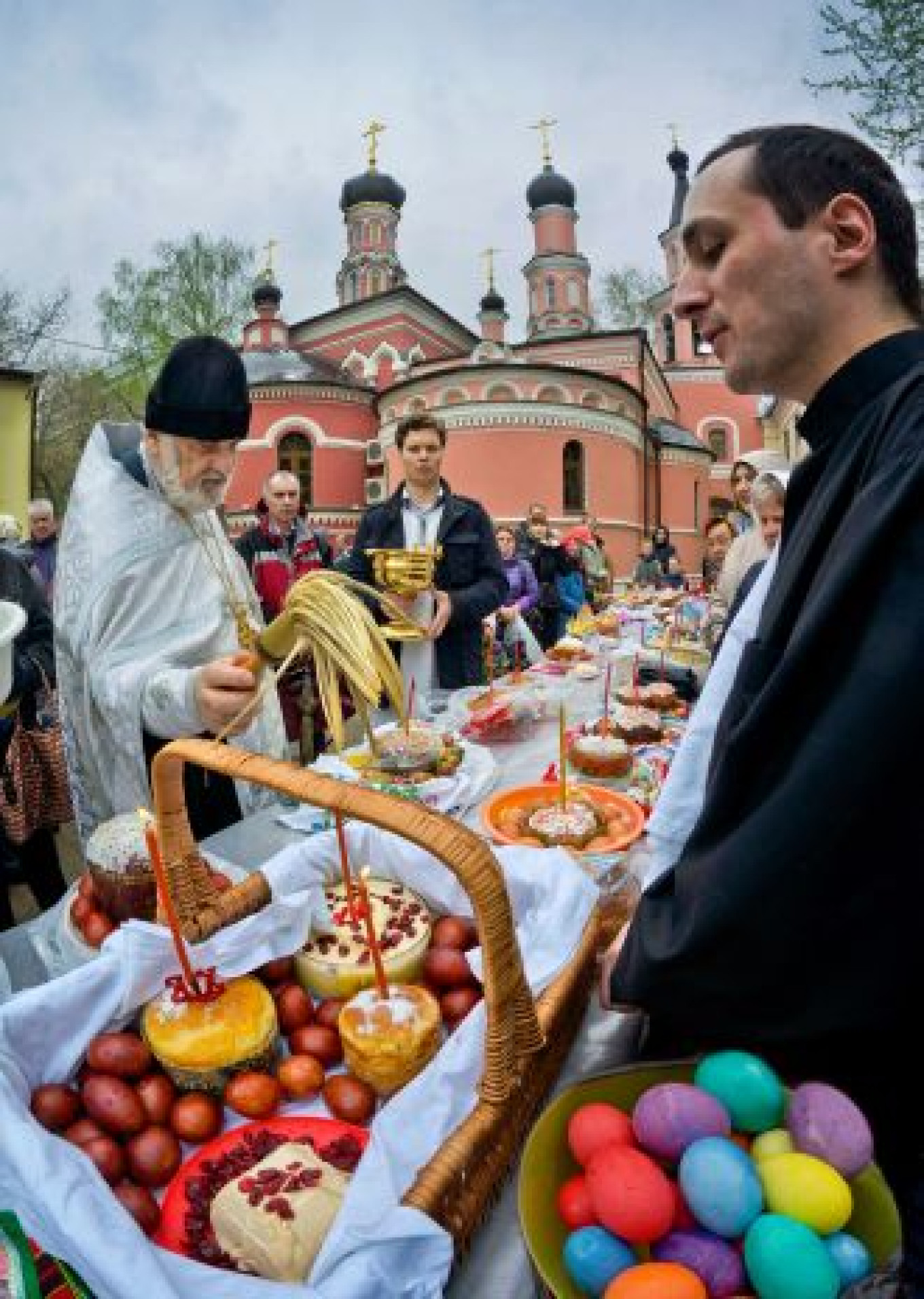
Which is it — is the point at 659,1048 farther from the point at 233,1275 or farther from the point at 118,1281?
the point at 118,1281

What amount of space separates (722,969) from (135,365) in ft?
95.7

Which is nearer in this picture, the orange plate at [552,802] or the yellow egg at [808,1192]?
the yellow egg at [808,1192]

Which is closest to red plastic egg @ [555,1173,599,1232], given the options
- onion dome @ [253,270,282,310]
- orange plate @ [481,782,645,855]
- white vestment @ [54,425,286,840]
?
orange plate @ [481,782,645,855]

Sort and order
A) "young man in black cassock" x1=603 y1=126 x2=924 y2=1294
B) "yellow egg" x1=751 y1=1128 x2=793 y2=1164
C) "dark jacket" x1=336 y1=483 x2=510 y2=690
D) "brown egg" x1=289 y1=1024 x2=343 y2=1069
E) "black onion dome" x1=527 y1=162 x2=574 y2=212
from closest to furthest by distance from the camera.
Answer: "yellow egg" x1=751 y1=1128 x2=793 y2=1164 < "young man in black cassock" x1=603 y1=126 x2=924 y2=1294 < "brown egg" x1=289 y1=1024 x2=343 y2=1069 < "dark jacket" x1=336 y1=483 x2=510 y2=690 < "black onion dome" x1=527 y1=162 x2=574 y2=212

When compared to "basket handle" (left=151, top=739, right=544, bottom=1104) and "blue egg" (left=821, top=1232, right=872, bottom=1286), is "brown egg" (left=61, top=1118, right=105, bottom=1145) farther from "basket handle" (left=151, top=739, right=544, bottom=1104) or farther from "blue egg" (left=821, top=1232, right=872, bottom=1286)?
"blue egg" (left=821, top=1232, right=872, bottom=1286)

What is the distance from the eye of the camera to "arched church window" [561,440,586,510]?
→ 21719 mm

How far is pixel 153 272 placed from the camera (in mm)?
26312

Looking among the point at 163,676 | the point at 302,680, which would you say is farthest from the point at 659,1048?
the point at 302,680

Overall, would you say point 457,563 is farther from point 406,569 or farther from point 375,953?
point 375,953

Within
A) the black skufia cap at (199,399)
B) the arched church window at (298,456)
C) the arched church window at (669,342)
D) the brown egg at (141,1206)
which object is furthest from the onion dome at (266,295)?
the brown egg at (141,1206)

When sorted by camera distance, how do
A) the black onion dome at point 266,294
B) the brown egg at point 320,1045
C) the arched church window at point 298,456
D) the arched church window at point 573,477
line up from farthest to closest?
1. the black onion dome at point 266,294
2. the arched church window at point 298,456
3. the arched church window at point 573,477
4. the brown egg at point 320,1045

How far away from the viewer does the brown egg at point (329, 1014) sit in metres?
1.22

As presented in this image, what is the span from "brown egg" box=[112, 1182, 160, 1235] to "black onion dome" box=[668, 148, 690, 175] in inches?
1865

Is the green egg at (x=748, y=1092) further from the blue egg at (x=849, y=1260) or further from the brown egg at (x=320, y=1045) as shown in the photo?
the brown egg at (x=320, y=1045)
